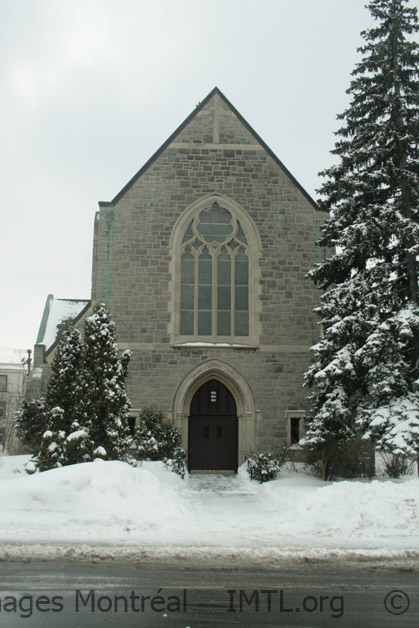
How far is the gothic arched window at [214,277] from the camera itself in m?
18.9

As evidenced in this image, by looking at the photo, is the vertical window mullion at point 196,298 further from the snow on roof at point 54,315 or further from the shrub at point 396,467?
the shrub at point 396,467

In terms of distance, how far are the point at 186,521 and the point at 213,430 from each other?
9351mm

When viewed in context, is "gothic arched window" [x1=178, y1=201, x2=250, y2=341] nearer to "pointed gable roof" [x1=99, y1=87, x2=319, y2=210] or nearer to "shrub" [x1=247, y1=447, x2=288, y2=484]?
"pointed gable roof" [x1=99, y1=87, x2=319, y2=210]

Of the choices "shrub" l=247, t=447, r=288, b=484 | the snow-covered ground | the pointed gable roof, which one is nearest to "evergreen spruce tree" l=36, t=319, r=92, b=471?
the snow-covered ground

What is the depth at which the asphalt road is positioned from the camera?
5121 millimetres

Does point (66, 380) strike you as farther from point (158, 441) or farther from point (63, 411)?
point (158, 441)

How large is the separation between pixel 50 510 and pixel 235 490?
20.6ft

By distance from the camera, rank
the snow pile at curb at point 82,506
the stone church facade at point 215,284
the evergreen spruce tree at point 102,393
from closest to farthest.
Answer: the snow pile at curb at point 82,506 < the evergreen spruce tree at point 102,393 < the stone church facade at point 215,284

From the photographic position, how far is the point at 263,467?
50.9ft

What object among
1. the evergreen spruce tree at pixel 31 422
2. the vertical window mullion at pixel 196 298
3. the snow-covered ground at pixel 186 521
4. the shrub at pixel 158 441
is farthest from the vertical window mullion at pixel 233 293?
the snow-covered ground at pixel 186 521

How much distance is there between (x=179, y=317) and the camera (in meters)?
18.8

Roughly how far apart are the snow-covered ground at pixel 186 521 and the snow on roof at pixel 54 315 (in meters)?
14.0

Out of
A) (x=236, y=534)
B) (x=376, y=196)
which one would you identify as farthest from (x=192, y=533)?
(x=376, y=196)

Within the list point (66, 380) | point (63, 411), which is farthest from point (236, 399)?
point (63, 411)
